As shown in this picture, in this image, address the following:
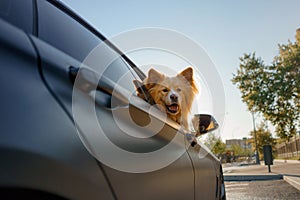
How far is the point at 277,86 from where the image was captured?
79.4ft

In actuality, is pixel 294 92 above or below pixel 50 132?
above

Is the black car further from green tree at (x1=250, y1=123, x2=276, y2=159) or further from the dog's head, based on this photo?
green tree at (x1=250, y1=123, x2=276, y2=159)

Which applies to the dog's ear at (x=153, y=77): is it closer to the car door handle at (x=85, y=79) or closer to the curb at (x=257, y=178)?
the car door handle at (x=85, y=79)

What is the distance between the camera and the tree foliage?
24.3 metres

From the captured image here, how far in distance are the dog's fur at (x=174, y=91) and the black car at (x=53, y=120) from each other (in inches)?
59.3

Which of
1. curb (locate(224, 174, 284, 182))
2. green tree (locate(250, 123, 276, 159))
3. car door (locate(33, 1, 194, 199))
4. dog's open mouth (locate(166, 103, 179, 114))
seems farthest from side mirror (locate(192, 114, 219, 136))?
green tree (locate(250, 123, 276, 159))

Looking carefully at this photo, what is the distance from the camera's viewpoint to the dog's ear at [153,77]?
313 centimetres

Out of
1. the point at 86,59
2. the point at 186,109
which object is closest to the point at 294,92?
the point at 186,109

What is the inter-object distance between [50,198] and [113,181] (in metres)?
0.22

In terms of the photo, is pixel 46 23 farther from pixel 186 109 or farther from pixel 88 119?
pixel 186 109

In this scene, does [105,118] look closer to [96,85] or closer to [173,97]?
[96,85]

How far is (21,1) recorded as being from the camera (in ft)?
2.99

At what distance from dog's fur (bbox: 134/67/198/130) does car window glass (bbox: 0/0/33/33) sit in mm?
1684

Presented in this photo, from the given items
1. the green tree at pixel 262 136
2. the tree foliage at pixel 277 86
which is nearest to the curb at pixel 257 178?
the tree foliage at pixel 277 86
